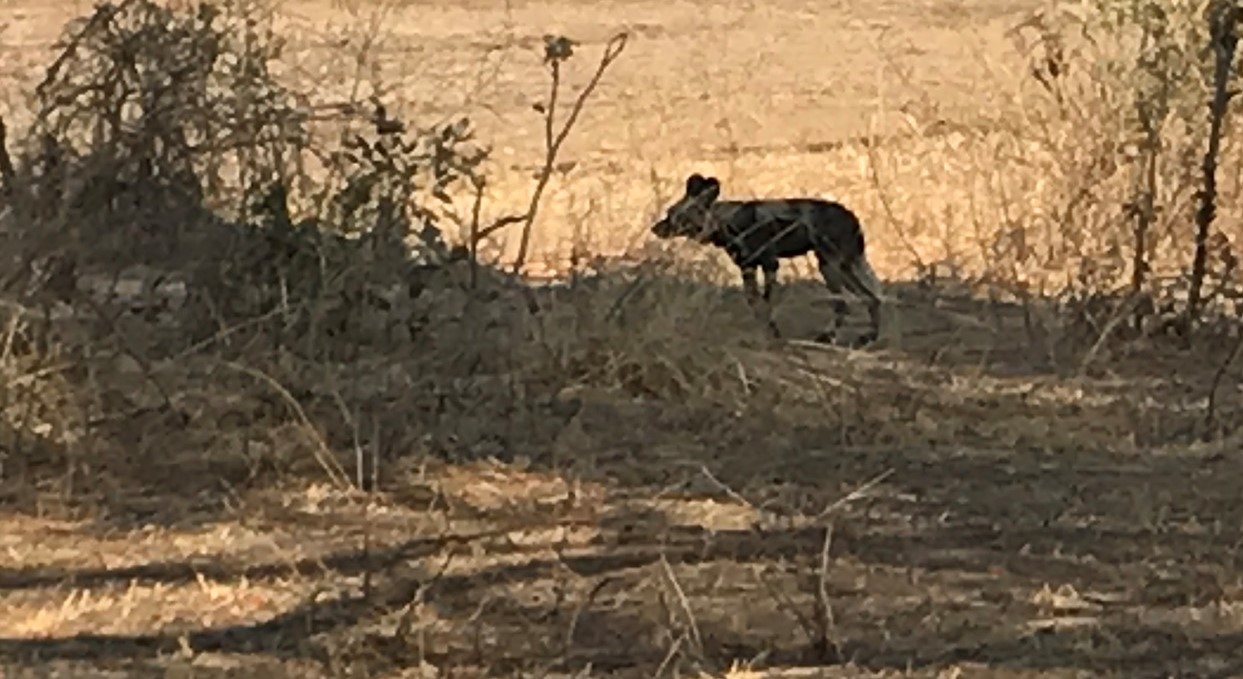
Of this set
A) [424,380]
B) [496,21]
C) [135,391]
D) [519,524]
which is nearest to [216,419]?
[135,391]

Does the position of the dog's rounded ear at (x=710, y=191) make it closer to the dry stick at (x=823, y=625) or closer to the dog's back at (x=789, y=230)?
the dog's back at (x=789, y=230)

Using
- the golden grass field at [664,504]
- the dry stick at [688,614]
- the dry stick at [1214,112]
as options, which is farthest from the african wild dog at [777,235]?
the dry stick at [688,614]

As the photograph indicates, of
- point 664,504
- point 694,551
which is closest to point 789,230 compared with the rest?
point 664,504

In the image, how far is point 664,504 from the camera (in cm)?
549

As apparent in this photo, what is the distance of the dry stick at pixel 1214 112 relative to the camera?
7.21 metres

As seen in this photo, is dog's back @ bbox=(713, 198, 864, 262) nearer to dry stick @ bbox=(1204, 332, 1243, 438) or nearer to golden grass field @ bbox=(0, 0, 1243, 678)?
golden grass field @ bbox=(0, 0, 1243, 678)

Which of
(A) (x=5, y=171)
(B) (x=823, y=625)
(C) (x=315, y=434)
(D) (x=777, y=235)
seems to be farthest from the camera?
(D) (x=777, y=235)

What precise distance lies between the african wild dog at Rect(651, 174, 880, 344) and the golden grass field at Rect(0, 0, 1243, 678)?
0.60 ft

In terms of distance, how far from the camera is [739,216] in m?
7.91

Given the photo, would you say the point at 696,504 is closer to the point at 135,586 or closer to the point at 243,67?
the point at 135,586

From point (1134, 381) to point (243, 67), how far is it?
2701 mm

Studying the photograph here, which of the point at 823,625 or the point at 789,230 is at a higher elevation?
the point at 789,230

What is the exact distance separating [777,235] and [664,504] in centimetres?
248

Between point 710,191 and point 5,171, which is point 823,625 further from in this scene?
point 710,191
